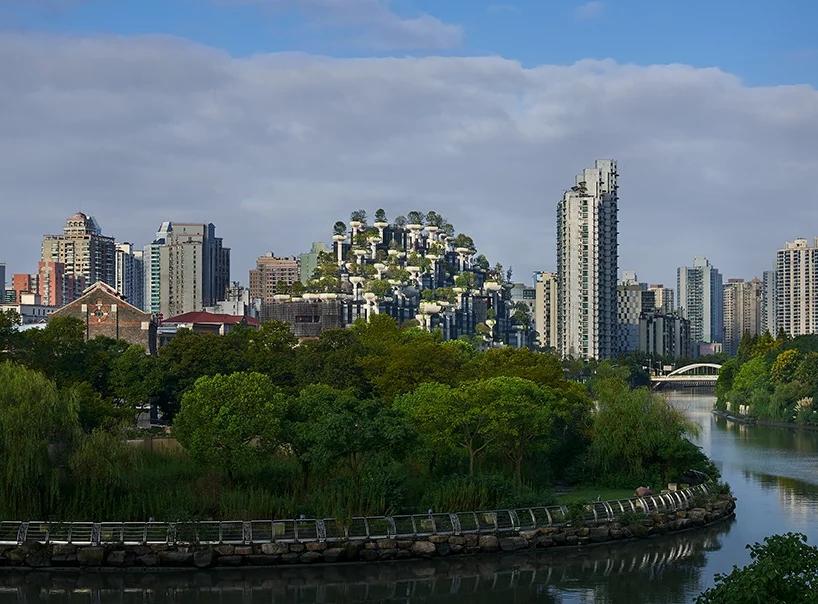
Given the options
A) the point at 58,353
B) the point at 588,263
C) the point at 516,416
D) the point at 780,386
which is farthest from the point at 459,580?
the point at 588,263

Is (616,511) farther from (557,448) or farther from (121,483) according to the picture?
(121,483)

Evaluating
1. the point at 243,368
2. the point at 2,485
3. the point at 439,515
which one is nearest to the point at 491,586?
the point at 439,515

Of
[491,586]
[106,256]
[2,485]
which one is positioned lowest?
[491,586]

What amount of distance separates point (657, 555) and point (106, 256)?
405 feet

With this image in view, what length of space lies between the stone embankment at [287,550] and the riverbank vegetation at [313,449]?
0.93 metres

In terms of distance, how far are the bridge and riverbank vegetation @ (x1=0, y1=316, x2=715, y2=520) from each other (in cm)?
8289

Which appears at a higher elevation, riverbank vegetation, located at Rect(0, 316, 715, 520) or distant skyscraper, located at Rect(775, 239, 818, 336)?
distant skyscraper, located at Rect(775, 239, 818, 336)

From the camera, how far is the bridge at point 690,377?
11806cm

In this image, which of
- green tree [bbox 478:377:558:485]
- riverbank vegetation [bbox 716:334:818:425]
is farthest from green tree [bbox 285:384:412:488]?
riverbank vegetation [bbox 716:334:818:425]

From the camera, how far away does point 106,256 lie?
142000 mm

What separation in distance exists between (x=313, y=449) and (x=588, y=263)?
105 m

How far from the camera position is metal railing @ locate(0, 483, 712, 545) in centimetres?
2223

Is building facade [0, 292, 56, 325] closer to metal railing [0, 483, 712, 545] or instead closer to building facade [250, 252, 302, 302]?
building facade [250, 252, 302, 302]

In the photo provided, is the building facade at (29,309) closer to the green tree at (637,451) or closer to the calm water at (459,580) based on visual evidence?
the green tree at (637,451)
